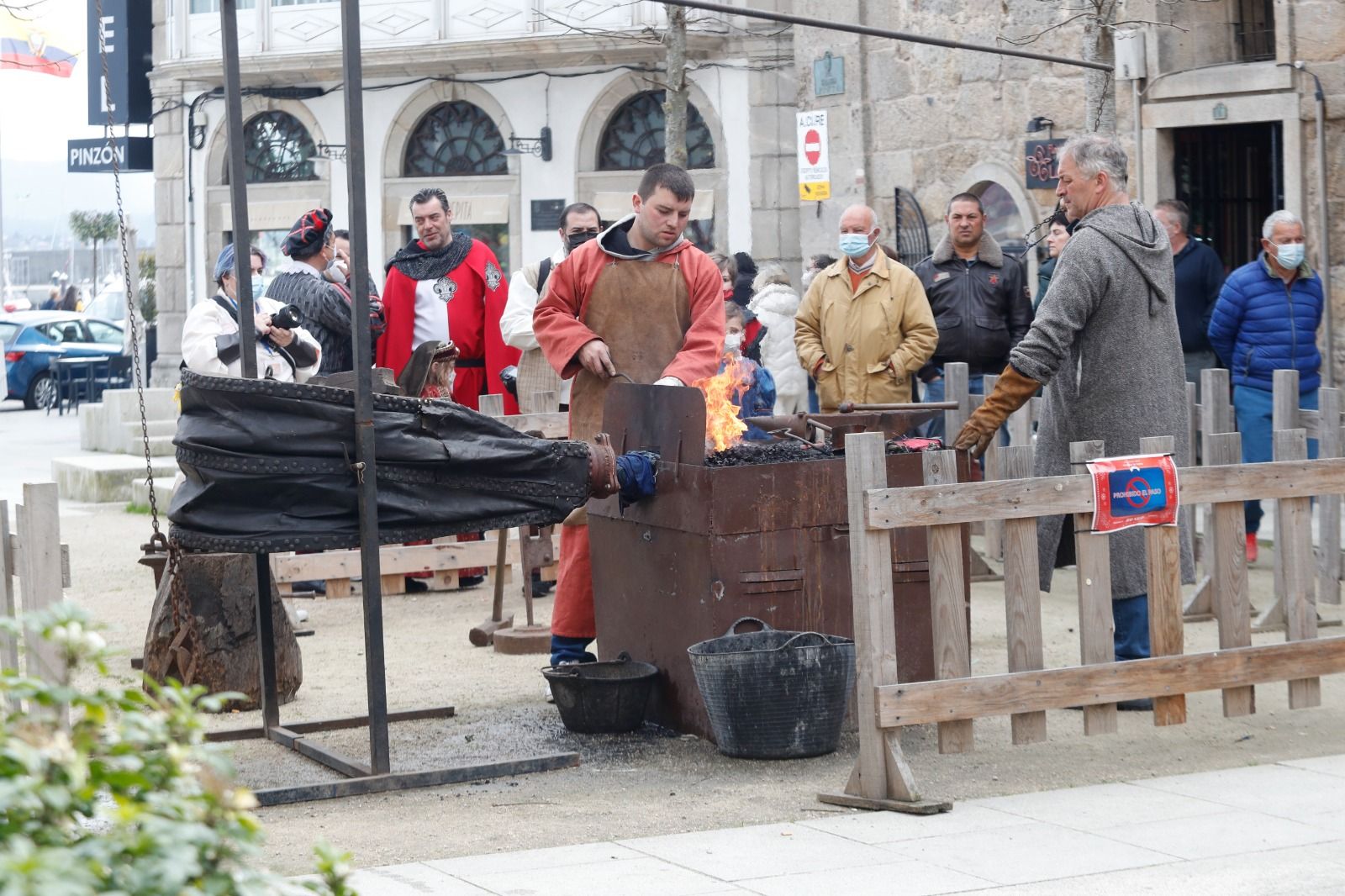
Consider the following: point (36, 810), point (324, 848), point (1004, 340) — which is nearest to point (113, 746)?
point (36, 810)

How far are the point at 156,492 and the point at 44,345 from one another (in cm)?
1766

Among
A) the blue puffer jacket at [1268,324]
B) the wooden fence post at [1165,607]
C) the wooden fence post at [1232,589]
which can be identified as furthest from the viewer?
the blue puffer jacket at [1268,324]

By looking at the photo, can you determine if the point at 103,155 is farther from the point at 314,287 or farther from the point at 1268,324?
the point at 1268,324

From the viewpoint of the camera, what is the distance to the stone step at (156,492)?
547 inches

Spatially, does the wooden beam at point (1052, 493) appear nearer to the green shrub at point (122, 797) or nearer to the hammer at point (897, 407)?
the hammer at point (897, 407)

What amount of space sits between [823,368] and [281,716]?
3931 mm

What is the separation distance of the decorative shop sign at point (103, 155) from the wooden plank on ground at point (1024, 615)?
28948mm

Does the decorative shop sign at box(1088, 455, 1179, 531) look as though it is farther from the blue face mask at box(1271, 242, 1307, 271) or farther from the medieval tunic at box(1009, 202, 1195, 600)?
the blue face mask at box(1271, 242, 1307, 271)

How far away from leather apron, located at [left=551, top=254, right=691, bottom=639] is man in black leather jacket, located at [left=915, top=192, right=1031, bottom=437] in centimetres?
339

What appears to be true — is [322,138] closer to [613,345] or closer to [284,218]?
[284,218]

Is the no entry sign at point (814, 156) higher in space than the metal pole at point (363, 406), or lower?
higher

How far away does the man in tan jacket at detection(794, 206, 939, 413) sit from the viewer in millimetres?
9562


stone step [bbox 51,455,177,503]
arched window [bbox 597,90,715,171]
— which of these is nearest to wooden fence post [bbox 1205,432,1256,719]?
stone step [bbox 51,455,177,503]

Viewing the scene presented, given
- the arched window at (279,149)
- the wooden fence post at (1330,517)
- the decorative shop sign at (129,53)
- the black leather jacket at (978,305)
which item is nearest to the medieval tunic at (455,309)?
the black leather jacket at (978,305)
